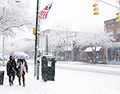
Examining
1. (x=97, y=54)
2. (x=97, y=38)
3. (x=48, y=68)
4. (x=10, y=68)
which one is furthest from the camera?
(x=97, y=54)

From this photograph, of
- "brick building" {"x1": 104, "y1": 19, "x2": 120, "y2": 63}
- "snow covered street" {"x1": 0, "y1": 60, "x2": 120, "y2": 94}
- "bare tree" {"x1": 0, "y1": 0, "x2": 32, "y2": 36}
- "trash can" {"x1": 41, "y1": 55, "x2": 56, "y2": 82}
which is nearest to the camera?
"snow covered street" {"x1": 0, "y1": 60, "x2": 120, "y2": 94}

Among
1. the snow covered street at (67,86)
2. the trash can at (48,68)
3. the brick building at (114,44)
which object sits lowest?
the snow covered street at (67,86)

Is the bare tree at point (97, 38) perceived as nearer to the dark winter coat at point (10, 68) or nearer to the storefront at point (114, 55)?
the storefront at point (114, 55)

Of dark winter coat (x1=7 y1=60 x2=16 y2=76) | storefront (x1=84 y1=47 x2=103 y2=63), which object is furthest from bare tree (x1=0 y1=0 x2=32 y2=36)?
storefront (x1=84 y1=47 x2=103 y2=63)

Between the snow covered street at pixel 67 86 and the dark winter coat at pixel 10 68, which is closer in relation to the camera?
the snow covered street at pixel 67 86

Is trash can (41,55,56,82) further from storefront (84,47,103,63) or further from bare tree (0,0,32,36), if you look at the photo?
storefront (84,47,103,63)

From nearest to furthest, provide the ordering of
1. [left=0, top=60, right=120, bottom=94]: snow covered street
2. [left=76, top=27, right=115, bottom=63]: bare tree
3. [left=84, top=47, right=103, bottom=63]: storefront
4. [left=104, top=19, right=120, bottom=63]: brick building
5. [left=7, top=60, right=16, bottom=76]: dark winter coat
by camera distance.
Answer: [left=0, top=60, right=120, bottom=94]: snow covered street < [left=7, top=60, right=16, bottom=76]: dark winter coat < [left=76, top=27, right=115, bottom=63]: bare tree < [left=104, top=19, right=120, bottom=63]: brick building < [left=84, top=47, right=103, bottom=63]: storefront

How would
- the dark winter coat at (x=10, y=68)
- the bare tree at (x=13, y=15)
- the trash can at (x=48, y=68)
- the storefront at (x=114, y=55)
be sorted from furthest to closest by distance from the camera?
1. the storefront at (x=114, y=55)
2. the bare tree at (x=13, y=15)
3. the trash can at (x=48, y=68)
4. the dark winter coat at (x=10, y=68)

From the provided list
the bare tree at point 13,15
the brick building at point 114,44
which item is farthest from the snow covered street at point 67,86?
the brick building at point 114,44

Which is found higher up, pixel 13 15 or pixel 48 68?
pixel 13 15

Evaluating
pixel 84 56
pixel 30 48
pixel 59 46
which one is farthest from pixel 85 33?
pixel 30 48

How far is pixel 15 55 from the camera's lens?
9109 millimetres

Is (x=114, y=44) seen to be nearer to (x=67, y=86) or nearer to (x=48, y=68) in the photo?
(x=48, y=68)

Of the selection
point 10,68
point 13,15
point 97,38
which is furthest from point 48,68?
point 97,38
